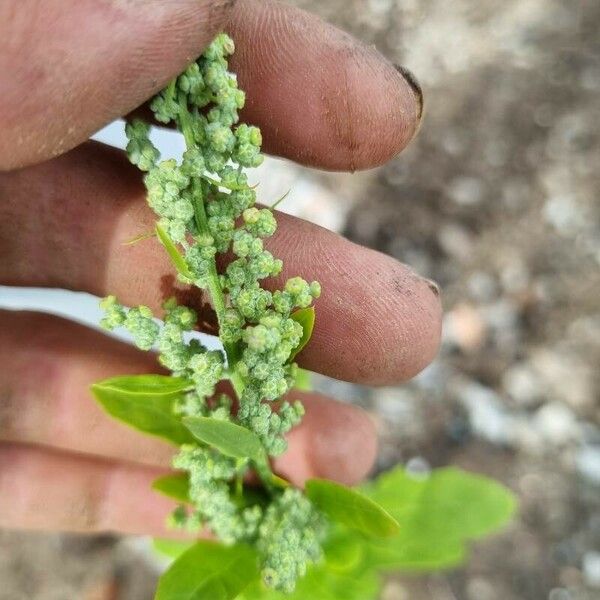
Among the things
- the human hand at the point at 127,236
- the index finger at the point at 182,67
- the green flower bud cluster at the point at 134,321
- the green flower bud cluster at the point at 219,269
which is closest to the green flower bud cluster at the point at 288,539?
the green flower bud cluster at the point at 219,269

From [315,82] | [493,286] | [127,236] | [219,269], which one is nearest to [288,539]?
[219,269]

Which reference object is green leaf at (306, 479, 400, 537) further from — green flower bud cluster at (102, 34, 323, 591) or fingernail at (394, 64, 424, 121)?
fingernail at (394, 64, 424, 121)

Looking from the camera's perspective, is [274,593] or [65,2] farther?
[274,593]

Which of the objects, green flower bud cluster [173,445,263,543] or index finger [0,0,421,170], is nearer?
index finger [0,0,421,170]

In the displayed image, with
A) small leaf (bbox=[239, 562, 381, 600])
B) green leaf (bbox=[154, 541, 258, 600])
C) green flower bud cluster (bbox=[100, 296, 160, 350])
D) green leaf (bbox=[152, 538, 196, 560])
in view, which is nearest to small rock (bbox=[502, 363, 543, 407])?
small leaf (bbox=[239, 562, 381, 600])

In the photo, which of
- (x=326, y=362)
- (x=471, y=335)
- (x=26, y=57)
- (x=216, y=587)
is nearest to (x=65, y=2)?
(x=26, y=57)

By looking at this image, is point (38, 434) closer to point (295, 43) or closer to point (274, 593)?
point (274, 593)
